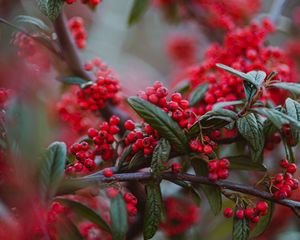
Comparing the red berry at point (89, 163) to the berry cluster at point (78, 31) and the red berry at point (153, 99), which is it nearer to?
the red berry at point (153, 99)

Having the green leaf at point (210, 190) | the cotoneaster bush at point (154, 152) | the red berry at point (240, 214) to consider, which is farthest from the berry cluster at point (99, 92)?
Result: the red berry at point (240, 214)

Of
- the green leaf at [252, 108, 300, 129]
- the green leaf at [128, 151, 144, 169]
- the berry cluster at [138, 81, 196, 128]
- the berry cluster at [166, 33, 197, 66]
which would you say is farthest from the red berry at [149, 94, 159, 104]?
the berry cluster at [166, 33, 197, 66]

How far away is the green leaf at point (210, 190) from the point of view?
0.91 metres

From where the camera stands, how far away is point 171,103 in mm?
894

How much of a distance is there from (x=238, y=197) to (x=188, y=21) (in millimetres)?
1150

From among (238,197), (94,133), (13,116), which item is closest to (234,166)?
(238,197)

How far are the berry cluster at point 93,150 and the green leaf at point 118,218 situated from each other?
0.26 ft

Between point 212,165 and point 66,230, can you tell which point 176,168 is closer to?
point 212,165

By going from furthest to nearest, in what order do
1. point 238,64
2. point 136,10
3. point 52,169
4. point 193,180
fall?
point 136,10 → point 238,64 → point 193,180 → point 52,169

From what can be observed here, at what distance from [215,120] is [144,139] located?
140 millimetres

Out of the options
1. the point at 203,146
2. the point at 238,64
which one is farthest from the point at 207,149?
the point at 238,64

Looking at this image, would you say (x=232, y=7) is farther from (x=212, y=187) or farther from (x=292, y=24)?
(x=212, y=187)

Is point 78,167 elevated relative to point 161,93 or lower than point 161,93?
lower

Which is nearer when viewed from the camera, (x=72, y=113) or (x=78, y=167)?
(x=78, y=167)
